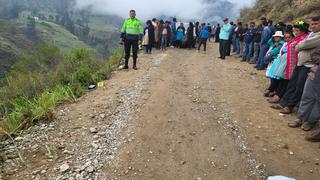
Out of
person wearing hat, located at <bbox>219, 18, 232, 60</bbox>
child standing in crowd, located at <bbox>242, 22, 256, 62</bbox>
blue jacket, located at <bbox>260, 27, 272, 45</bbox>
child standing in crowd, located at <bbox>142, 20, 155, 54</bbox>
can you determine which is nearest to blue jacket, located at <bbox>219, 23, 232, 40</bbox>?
person wearing hat, located at <bbox>219, 18, 232, 60</bbox>

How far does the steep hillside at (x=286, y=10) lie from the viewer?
49.2 ft

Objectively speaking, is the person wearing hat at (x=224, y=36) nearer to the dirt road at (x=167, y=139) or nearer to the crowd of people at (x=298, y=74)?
the dirt road at (x=167, y=139)

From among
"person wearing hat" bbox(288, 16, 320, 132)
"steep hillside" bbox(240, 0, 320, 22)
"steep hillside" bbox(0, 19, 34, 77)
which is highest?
"steep hillside" bbox(240, 0, 320, 22)

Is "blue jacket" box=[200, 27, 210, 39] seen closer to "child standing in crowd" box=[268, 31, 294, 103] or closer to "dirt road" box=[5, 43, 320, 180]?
"dirt road" box=[5, 43, 320, 180]

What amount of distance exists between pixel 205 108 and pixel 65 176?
3.38 meters

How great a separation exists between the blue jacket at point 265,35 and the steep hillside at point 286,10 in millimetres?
4154

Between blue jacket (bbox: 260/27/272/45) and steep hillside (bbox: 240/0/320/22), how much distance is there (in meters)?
4.15

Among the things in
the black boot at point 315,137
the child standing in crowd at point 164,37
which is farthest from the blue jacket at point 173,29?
the black boot at point 315,137

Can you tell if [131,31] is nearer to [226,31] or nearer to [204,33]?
[226,31]

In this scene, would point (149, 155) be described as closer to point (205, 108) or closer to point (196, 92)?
point (205, 108)

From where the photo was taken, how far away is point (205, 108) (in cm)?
688

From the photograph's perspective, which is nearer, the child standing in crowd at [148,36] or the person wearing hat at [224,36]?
the person wearing hat at [224,36]

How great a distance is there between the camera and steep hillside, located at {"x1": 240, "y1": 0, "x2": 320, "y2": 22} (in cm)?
1498

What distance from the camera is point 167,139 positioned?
537 cm
